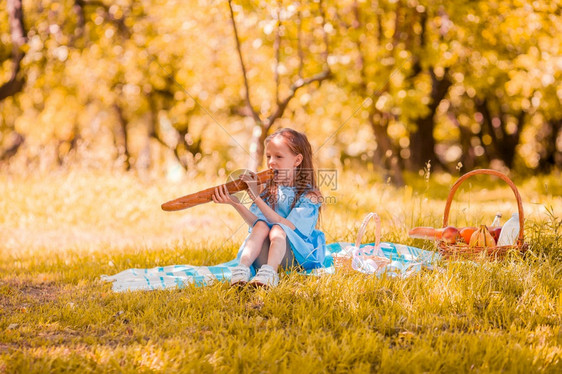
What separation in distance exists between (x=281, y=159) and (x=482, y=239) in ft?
4.97

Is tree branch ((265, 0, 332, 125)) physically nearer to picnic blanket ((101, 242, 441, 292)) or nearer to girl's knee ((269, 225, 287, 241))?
picnic blanket ((101, 242, 441, 292))

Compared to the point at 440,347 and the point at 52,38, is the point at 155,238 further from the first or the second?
the point at 52,38

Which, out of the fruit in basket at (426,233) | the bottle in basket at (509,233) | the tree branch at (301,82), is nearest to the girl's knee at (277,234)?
the fruit in basket at (426,233)

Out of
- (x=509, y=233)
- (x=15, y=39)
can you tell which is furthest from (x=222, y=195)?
(x=15, y=39)

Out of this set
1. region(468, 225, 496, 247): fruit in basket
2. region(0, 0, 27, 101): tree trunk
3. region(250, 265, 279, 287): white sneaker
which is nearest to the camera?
region(250, 265, 279, 287): white sneaker

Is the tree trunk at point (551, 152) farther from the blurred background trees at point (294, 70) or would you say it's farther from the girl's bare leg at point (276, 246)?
the girl's bare leg at point (276, 246)

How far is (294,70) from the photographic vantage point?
28.7 ft

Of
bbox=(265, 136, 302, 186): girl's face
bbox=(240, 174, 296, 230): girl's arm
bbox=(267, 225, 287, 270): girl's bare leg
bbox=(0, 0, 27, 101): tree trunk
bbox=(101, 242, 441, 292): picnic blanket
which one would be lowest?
bbox=(101, 242, 441, 292): picnic blanket

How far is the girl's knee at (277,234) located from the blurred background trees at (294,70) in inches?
78.8

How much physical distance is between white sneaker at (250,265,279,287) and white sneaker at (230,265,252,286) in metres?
0.08

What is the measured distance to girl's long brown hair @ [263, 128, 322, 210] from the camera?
140 inches

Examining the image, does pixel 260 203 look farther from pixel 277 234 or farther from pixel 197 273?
pixel 197 273

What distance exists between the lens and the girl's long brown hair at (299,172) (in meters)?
3.55

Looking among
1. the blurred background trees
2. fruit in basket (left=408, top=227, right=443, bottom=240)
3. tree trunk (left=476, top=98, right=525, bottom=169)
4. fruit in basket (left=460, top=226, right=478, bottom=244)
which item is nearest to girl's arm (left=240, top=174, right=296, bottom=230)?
fruit in basket (left=408, top=227, right=443, bottom=240)
